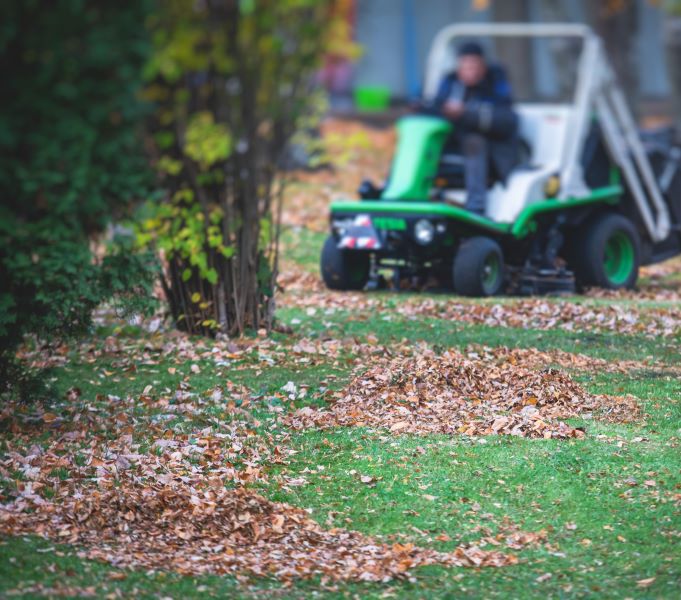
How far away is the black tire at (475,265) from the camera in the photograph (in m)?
12.0


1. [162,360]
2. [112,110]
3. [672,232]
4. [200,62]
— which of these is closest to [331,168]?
[672,232]

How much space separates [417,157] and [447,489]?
604 centimetres

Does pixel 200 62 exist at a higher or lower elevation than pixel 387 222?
higher

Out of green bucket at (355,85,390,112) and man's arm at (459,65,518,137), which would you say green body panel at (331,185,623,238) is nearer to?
man's arm at (459,65,518,137)

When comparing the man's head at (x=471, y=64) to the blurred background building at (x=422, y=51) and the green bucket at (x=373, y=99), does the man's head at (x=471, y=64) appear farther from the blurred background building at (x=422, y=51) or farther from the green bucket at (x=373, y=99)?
the green bucket at (x=373, y=99)

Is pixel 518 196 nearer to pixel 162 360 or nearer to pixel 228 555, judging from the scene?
pixel 162 360

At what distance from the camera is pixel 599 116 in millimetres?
13438

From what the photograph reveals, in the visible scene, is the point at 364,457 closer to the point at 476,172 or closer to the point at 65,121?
the point at 65,121

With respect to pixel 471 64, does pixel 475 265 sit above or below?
below

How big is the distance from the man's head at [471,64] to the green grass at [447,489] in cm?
368

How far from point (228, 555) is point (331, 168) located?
1490 centimetres

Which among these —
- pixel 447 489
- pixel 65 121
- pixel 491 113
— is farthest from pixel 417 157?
pixel 65 121

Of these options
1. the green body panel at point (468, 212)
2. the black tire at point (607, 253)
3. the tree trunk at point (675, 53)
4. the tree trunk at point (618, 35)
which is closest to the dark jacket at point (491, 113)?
the green body panel at point (468, 212)

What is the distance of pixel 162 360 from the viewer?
9.59 metres
